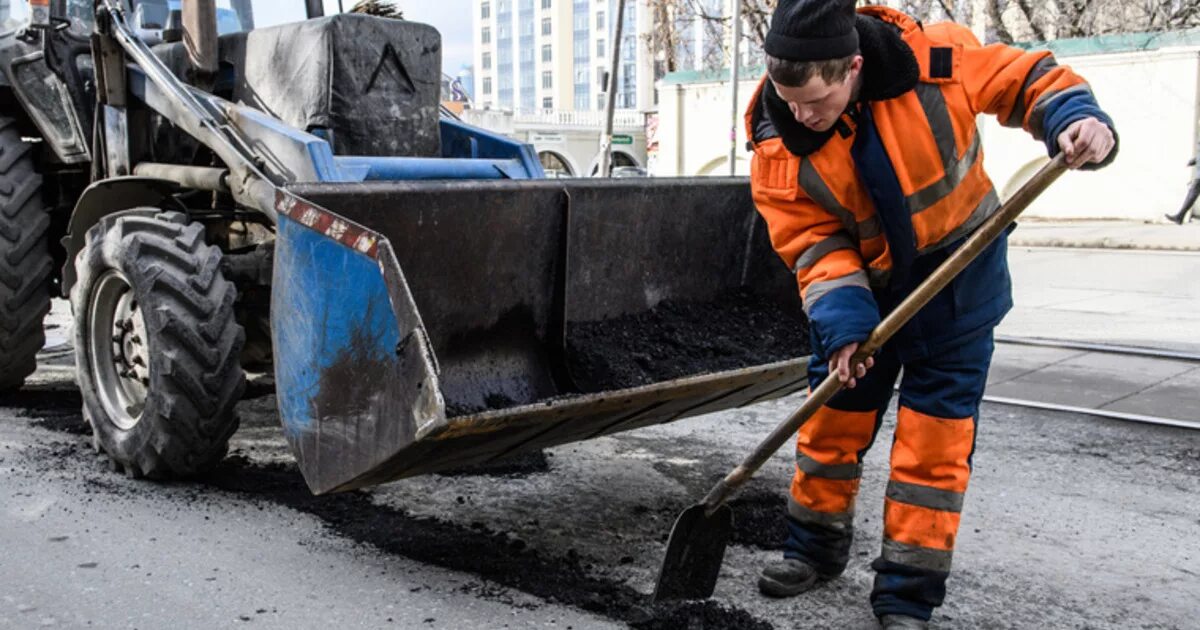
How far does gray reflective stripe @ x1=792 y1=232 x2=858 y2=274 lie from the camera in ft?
11.3

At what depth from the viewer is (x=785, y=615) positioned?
137 inches

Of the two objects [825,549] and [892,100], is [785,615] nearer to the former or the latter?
[825,549]

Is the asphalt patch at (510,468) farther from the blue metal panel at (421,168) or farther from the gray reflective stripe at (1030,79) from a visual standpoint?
the gray reflective stripe at (1030,79)

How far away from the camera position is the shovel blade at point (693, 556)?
3.49 meters

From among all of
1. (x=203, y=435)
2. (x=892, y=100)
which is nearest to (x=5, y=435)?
(x=203, y=435)

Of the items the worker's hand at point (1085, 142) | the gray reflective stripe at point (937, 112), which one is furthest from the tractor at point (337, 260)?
the worker's hand at point (1085, 142)

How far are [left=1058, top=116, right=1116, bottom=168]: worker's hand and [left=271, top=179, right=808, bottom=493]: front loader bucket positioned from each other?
1409mm

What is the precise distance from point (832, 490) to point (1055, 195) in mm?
19664

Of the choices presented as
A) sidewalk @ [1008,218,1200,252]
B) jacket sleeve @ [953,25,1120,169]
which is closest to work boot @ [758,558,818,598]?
jacket sleeve @ [953,25,1120,169]

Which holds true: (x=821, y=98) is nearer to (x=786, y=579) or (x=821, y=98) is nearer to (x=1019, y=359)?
(x=786, y=579)

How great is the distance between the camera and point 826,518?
3668 millimetres

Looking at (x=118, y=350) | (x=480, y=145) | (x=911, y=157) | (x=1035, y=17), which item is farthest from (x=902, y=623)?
(x=1035, y=17)

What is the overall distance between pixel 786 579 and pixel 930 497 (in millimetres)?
544

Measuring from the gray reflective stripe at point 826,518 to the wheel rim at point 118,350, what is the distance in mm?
2590
